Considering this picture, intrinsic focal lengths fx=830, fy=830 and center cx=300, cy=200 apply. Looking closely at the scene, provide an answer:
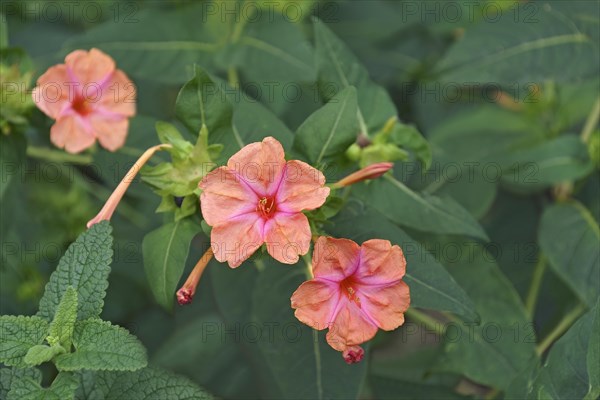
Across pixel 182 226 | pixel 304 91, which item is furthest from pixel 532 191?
pixel 182 226

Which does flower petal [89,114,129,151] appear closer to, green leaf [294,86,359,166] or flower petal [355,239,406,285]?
green leaf [294,86,359,166]

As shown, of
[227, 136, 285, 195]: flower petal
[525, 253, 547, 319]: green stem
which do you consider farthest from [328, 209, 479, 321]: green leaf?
[525, 253, 547, 319]: green stem

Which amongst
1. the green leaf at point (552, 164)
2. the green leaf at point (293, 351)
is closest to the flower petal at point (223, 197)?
the green leaf at point (293, 351)

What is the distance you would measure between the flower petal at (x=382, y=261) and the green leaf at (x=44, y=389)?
42 cm

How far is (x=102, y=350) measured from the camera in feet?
3.60

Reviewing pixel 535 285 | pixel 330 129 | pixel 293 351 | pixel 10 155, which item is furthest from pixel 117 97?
pixel 535 285

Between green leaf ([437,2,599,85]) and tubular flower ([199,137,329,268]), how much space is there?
652mm

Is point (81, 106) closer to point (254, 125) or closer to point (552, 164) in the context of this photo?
point (254, 125)

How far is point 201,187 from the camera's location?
1086 millimetres

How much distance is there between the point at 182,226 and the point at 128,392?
0.25m

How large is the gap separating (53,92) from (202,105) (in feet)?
1.02

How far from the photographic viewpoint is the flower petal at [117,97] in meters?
1.46

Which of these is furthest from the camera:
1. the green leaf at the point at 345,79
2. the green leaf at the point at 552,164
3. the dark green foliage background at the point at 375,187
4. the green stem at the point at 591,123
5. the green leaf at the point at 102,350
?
the green stem at the point at 591,123

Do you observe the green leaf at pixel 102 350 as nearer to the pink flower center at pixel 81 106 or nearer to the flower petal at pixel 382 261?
the flower petal at pixel 382 261
